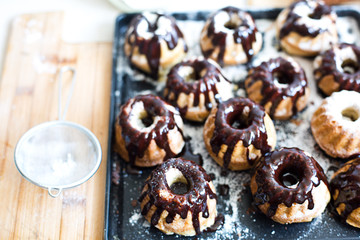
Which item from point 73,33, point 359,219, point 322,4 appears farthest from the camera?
point 73,33

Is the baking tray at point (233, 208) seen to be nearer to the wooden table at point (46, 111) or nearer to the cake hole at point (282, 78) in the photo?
the wooden table at point (46, 111)

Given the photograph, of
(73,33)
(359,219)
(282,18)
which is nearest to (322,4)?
(282,18)

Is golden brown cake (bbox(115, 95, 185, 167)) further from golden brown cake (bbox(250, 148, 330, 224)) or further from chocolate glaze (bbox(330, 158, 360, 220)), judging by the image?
chocolate glaze (bbox(330, 158, 360, 220))

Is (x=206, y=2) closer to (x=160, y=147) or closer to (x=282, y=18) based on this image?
(x=282, y=18)

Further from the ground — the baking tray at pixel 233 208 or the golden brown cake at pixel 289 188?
the golden brown cake at pixel 289 188

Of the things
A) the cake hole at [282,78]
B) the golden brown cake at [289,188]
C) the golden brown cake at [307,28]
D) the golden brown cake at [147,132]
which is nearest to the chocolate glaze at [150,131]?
the golden brown cake at [147,132]

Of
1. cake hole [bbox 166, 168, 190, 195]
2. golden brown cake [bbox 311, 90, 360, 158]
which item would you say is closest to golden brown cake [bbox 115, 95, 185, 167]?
cake hole [bbox 166, 168, 190, 195]
